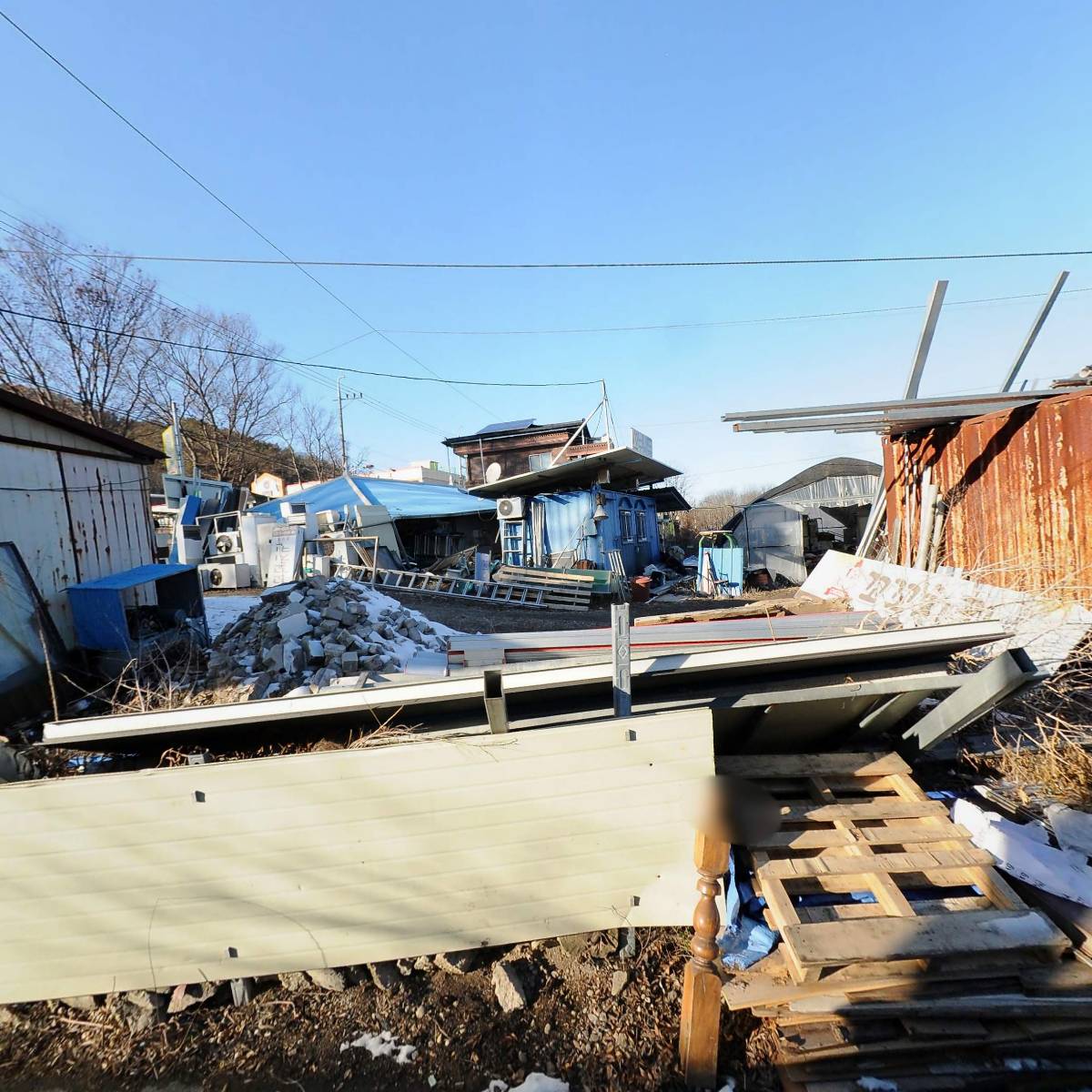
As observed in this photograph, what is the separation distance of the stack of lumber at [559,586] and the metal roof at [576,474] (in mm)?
2583

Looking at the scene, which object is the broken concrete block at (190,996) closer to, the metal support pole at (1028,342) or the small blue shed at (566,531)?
the metal support pole at (1028,342)

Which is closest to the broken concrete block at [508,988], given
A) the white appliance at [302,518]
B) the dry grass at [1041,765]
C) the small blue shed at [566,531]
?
the dry grass at [1041,765]

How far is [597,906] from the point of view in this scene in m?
2.59

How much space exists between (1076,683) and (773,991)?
3.60 metres

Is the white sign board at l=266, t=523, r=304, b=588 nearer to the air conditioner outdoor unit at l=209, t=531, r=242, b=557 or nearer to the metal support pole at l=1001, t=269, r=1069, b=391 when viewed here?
the air conditioner outdoor unit at l=209, t=531, r=242, b=557

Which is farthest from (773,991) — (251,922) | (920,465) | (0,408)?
(0,408)

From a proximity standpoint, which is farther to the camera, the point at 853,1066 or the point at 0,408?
the point at 0,408

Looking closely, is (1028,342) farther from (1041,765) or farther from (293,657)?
(293,657)

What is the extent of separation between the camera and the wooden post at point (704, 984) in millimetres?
1966

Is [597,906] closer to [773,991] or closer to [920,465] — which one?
[773,991]

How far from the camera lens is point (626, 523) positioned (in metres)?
16.2

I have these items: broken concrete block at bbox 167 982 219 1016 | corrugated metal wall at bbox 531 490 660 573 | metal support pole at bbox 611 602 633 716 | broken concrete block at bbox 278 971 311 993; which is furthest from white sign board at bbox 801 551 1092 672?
corrugated metal wall at bbox 531 490 660 573

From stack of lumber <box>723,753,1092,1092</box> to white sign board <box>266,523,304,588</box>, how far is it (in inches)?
540

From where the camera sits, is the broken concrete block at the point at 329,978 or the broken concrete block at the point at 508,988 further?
the broken concrete block at the point at 329,978
